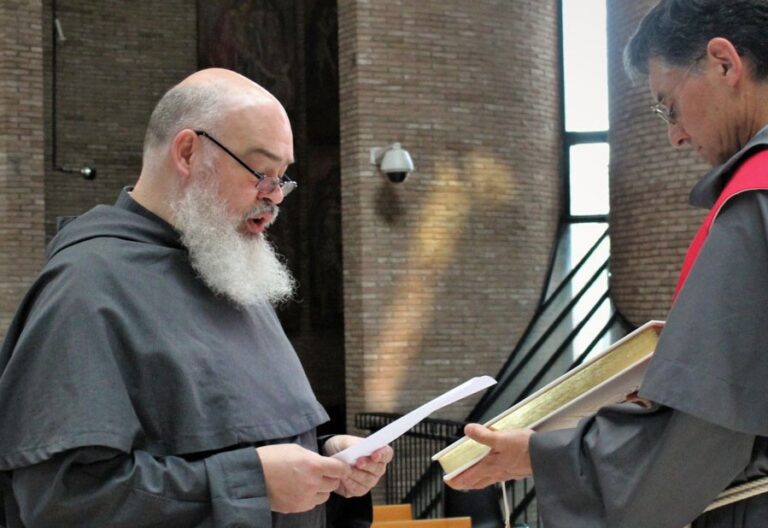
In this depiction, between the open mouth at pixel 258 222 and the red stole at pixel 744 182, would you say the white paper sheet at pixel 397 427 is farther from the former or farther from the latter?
the open mouth at pixel 258 222

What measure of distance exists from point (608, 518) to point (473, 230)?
1030cm

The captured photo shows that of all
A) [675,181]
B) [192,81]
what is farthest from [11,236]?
[192,81]

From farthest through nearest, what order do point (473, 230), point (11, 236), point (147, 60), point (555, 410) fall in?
point (147, 60) < point (473, 230) < point (11, 236) < point (555, 410)

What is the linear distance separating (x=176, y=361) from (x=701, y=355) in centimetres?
108

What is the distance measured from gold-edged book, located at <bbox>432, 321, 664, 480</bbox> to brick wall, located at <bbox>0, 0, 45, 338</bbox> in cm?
911

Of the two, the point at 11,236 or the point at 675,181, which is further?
the point at 675,181

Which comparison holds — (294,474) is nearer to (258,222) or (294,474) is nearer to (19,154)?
(258,222)

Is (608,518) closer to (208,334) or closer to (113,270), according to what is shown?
(208,334)

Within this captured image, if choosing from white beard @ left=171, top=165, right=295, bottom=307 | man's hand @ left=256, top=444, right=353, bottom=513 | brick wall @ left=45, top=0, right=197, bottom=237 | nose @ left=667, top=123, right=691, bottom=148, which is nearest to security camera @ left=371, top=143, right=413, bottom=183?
brick wall @ left=45, top=0, right=197, bottom=237

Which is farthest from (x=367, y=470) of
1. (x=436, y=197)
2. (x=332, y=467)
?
(x=436, y=197)

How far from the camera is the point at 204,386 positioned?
2.22 meters

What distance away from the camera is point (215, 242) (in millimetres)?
2424

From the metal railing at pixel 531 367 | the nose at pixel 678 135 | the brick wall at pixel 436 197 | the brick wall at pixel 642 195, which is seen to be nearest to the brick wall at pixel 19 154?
the brick wall at pixel 436 197

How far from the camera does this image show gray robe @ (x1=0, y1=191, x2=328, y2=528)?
2.03 m
